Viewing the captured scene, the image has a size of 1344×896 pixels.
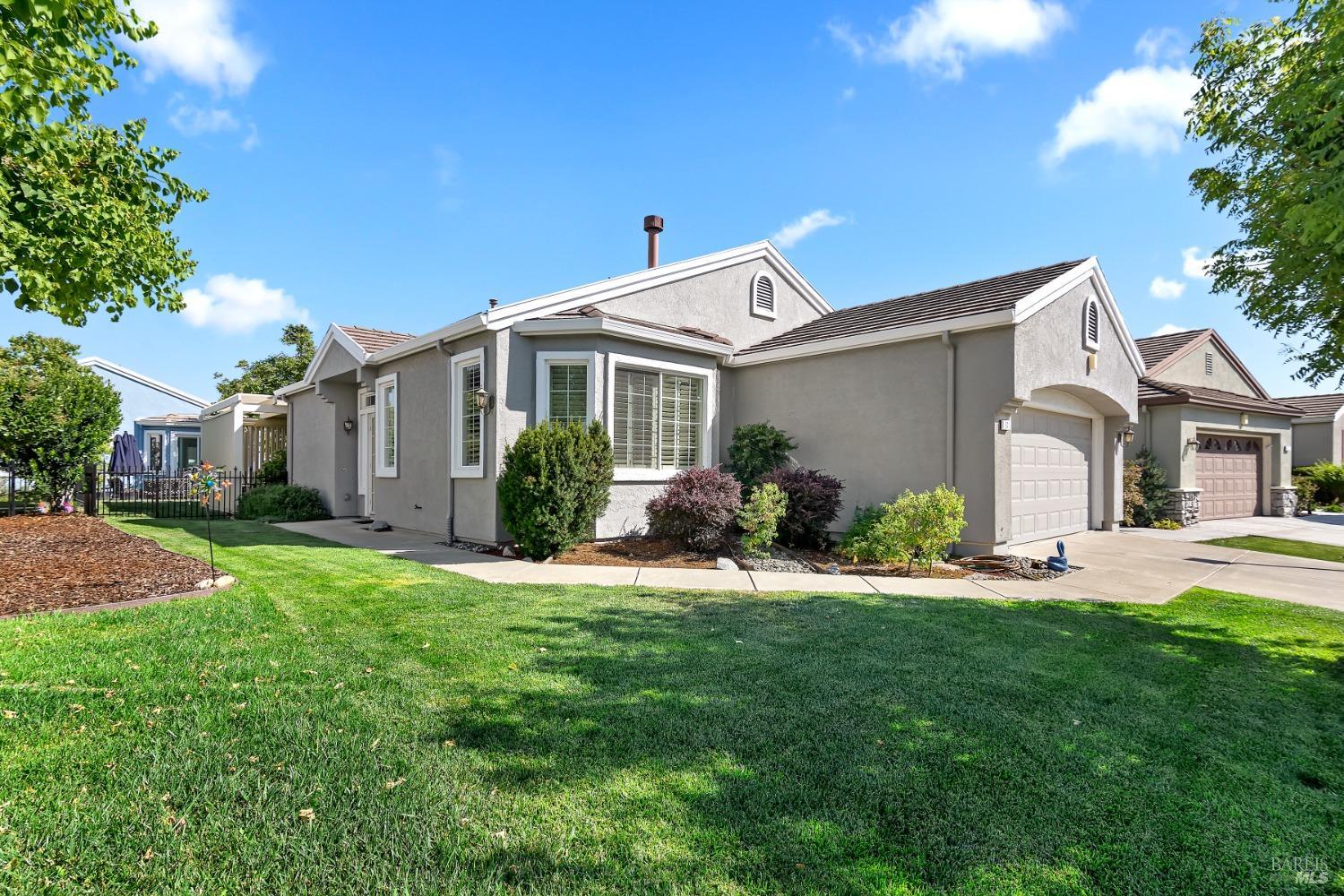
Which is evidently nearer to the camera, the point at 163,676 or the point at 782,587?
the point at 163,676

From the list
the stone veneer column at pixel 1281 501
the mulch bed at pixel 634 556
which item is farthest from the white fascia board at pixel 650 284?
the stone veneer column at pixel 1281 501

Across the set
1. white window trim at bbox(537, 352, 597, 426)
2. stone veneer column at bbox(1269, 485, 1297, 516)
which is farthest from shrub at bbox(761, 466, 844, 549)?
stone veneer column at bbox(1269, 485, 1297, 516)

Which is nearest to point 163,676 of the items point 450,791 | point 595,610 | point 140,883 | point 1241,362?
point 140,883

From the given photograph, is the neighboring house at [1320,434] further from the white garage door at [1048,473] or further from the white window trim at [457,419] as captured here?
the white window trim at [457,419]

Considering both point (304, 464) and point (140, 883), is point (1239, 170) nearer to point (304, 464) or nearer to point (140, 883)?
point (140, 883)

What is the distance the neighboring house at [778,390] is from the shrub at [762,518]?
2.28 metres

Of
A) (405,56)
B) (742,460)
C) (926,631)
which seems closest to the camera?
(926,631)

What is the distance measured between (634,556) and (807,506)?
3.09 meters

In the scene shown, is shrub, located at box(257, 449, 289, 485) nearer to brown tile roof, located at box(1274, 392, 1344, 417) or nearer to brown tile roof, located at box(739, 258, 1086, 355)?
brown tile roof, located at box(739, 258, 1086, 355)

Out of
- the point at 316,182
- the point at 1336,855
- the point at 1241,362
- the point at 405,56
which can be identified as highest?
the point at 405,56

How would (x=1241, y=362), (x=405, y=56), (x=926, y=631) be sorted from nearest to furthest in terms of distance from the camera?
(x=926, y=631), (x=405, y=56), (x=1241, y=362)

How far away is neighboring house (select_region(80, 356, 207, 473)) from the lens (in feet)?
89.4

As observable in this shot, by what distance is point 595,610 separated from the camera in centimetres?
604

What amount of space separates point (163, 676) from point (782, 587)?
5905 millimetres
